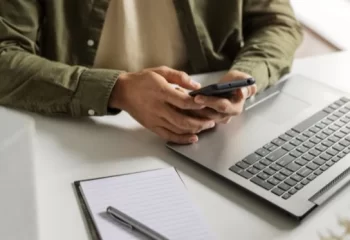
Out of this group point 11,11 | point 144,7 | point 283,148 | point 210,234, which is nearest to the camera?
point 210,234

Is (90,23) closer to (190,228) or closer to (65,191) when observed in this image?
(65,191)

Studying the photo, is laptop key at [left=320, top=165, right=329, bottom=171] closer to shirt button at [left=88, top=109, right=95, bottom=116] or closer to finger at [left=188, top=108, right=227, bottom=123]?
finger at [left=188, top=108, right=227, bottom=123]

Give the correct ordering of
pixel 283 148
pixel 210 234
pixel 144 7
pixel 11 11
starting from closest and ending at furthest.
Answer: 1. pixel 210 234
2. pixel 283 148
3. pixel 11 11
4. pixel 144 7

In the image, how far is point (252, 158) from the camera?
918mm

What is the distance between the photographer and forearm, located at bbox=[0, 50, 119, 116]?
1003 mm

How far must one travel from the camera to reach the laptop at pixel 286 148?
0.86 m

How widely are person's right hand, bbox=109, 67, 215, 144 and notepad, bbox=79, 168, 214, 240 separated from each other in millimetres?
93

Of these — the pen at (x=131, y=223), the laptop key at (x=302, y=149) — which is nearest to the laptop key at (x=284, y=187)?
the laptop key at (x=302, y=149)

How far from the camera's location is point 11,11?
3.52 feet

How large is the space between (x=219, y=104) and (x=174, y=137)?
0.31 ft

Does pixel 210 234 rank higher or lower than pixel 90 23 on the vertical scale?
lower

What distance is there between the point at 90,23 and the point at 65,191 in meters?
0.44

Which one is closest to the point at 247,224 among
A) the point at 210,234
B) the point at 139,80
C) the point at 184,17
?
the point at 210,234

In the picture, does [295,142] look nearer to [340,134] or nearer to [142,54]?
[340,134]
